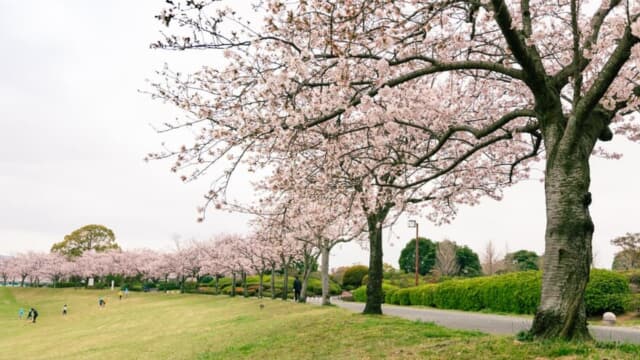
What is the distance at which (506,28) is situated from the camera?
6.83m

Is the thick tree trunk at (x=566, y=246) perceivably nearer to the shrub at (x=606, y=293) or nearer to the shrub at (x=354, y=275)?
the shrub at (x=606, y=293)

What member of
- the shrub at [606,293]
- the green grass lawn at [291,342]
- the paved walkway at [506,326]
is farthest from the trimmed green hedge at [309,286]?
the shrub at [606,293]

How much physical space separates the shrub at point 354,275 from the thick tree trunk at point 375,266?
3684cm

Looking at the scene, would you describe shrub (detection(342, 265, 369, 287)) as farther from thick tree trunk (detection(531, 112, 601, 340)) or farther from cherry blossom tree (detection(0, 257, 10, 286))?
cherry blossom tree (detection(0, 257, 10, 286))

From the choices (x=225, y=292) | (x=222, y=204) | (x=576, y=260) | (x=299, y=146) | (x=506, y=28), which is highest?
(x=506, y=28)

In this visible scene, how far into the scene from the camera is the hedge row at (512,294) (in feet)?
57.2

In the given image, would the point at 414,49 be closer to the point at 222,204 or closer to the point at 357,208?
the point at 222,204

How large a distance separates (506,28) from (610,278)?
47.4 feet

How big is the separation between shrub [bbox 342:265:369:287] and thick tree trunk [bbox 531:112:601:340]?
153 feet

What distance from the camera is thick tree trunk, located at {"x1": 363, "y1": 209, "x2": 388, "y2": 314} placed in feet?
55.2

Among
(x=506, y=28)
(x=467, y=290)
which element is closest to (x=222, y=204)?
(x=506, y=28)

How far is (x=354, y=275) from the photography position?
177 feet

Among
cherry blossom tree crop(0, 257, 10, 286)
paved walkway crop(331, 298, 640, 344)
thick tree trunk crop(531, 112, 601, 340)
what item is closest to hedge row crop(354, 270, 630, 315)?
paved walkway crop(331, 298, 640, 344)

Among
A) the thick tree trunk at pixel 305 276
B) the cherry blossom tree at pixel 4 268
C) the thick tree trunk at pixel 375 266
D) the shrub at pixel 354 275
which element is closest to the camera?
the thick tree trunk at pixel 375 266
